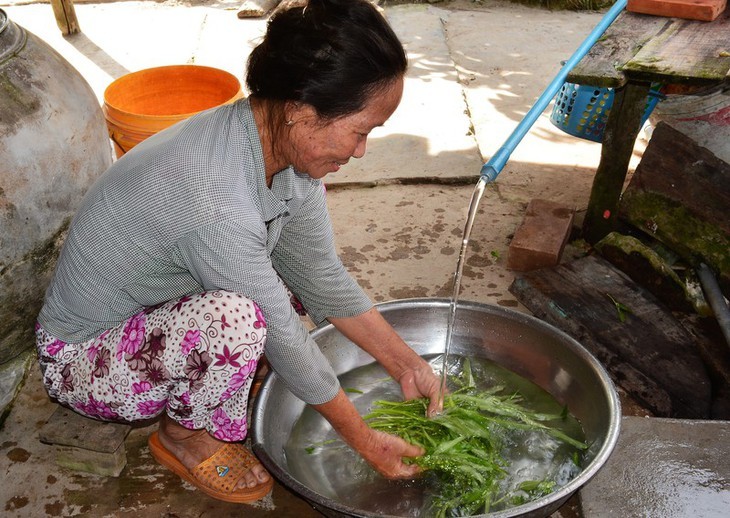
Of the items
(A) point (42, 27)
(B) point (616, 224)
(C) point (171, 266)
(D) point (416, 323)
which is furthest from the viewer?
(A) point (42, 27)

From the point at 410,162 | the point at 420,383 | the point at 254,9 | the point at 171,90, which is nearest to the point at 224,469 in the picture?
the point at 420,383

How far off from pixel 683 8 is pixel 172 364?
103 inches

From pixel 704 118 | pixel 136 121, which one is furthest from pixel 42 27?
pixel 704 118

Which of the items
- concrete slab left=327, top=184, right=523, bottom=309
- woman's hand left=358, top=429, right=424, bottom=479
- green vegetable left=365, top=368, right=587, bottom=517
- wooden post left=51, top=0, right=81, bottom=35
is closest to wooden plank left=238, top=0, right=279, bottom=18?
wooden post left=51, top=0, right=81, bottom=35

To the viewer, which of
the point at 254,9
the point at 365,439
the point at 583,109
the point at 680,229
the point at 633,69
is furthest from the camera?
the point at 254,9

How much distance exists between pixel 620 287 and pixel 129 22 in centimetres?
523

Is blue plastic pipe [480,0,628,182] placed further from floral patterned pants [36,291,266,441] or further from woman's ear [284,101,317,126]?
floral patterned pants [36,291,266,441]

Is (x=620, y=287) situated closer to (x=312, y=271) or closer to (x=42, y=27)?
(x=312, y=271)

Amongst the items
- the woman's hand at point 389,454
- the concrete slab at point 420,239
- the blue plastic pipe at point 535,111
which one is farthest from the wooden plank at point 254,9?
the woman's hand at point 389,454

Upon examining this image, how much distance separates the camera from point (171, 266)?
6.43ft

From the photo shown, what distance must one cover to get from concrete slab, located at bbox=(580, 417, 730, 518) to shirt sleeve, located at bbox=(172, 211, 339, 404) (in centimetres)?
85

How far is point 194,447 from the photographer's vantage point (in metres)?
2.35

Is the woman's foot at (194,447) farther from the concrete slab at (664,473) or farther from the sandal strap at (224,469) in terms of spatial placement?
the concrete slab at (664,473)

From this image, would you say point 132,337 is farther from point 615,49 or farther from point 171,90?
A: point 615,49
